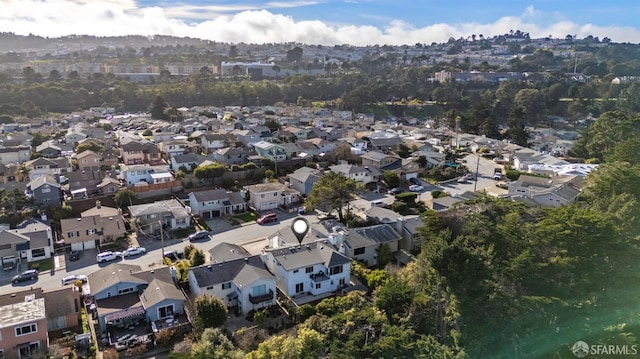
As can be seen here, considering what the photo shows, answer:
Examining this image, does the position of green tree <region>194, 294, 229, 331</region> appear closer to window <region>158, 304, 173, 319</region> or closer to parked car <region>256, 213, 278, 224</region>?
window <region>158, 304, 173, 319</region>

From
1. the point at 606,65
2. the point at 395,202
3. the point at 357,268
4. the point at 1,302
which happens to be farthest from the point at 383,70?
the point at 1,302

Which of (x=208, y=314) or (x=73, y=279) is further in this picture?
(x=73, y=279)

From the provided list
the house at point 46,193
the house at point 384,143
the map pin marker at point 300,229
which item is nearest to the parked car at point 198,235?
the map pin marker at point 300,229

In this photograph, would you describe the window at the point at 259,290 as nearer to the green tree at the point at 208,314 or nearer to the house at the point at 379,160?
the green tree at the point at 208,314

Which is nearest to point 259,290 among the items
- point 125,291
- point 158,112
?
point 125,291

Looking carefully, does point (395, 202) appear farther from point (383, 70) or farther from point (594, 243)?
point (383, 70)

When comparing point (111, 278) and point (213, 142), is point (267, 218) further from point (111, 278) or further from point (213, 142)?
point (213, 142)
